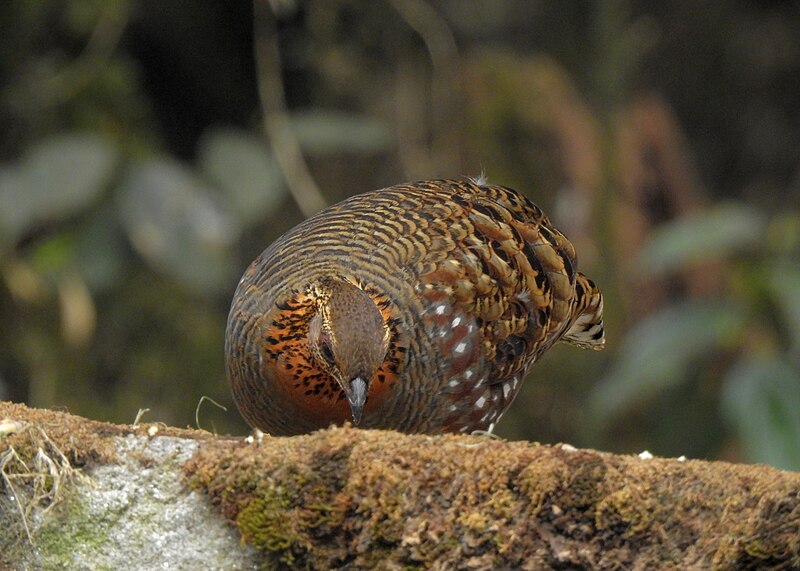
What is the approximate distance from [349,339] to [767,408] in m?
3.16

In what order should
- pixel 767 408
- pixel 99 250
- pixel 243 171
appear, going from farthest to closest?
pixel 243 171
pixel 99 250
pixel 767 408

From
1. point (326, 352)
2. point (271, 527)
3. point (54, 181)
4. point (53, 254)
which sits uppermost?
point (54, 181)

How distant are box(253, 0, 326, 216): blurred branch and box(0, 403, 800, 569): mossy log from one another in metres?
4.66

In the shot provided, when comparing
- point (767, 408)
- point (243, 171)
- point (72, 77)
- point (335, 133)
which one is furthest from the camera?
point (72, 77)

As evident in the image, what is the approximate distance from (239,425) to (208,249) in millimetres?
1542

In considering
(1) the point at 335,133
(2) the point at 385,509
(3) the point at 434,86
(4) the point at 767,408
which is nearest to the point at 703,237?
(4) the point at 767,408

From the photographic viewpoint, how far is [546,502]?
9.21 ft

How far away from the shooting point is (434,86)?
897cm

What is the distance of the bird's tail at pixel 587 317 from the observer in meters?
5.30

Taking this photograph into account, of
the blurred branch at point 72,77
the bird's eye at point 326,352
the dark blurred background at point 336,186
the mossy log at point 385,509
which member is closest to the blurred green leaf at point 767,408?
the dark blurred background at point 336,186

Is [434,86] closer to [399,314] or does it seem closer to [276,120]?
[276,120]

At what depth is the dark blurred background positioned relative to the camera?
6.98 meters

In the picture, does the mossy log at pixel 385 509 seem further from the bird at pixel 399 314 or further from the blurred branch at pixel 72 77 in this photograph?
the blurred branch at pixel 72 77

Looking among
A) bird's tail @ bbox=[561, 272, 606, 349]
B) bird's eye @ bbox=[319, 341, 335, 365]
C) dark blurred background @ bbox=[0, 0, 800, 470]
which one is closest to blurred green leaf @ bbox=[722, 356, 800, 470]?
dark blurred background @ bbox=[0, 0, 800, 470]
